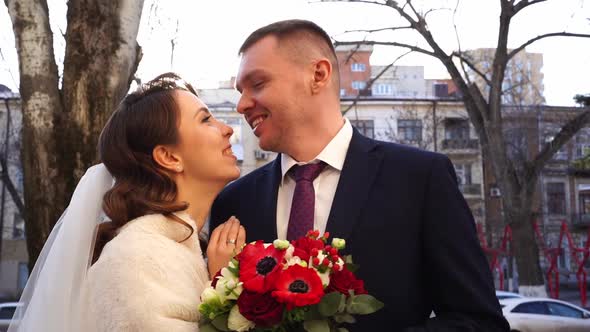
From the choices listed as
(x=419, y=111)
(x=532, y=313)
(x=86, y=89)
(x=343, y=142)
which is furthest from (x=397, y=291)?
(x=419, y=111)

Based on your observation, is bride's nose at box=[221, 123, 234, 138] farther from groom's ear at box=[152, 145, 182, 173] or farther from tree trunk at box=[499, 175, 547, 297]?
tree trunk at box=[499, 175, 547, 297]

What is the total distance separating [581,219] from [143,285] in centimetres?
4241

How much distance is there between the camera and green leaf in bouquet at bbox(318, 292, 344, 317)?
5.70ft

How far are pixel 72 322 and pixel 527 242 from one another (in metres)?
14.3

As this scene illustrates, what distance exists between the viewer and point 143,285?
2141mm

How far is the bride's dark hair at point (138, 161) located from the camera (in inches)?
100

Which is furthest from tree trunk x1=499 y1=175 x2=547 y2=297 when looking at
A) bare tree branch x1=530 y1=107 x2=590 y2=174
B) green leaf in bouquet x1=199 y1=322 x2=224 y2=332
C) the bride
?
green leaf in bouquet x1=199 y1=322 x2=224 y2=332

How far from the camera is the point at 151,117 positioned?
269 cm

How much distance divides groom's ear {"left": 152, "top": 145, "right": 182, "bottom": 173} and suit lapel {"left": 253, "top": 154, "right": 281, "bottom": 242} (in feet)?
1.23

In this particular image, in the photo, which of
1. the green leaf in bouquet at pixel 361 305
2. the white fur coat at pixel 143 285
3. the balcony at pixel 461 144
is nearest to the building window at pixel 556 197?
the balcony at pixel 461 144

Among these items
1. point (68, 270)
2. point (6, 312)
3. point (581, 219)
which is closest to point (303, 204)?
point (68, 270)

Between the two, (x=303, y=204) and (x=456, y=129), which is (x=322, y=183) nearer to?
(x=303, y=204)

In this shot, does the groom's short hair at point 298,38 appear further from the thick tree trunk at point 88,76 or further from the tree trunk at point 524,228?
the tree trunk at point 524,228

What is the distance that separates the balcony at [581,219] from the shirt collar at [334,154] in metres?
41.2
